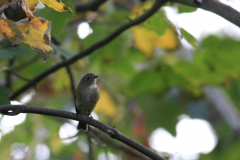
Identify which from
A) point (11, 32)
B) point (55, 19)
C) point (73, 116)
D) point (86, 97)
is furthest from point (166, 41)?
point (11, 32)

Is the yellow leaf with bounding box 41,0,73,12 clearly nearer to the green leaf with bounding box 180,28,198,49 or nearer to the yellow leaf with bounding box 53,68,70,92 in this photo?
the green leaf with bounding box 180,28,198,49

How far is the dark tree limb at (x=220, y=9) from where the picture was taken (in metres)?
2.54

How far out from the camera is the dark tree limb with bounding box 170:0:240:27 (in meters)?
2.54

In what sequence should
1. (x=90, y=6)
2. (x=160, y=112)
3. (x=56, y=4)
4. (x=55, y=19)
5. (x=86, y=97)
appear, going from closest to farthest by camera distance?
(x=56, y=4), (x=55, y=19), (x=90, y=6), (x=86, y=97), (x=160, y=112)

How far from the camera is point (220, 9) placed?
2.63m

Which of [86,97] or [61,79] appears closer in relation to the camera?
[86,97]

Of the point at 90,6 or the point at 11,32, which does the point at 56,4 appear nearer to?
the point at 11,32

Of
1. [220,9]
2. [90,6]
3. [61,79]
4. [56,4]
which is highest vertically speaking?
[220,9]

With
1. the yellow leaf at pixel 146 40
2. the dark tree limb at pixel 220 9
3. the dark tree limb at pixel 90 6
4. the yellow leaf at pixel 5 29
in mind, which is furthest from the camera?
the yellow leaf at pixel 146 40

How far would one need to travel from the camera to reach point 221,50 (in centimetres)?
414

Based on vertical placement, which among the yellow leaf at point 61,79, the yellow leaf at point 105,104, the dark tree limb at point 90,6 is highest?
the dark tree limb at point 90,6

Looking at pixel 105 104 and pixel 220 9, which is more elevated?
pixel 220 9

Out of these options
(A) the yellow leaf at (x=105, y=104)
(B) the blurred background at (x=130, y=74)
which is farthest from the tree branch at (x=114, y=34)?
(A) the yellow leaf at (x=105, y=104)

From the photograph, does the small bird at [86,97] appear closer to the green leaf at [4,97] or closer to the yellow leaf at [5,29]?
the green leaf at [4,97]
